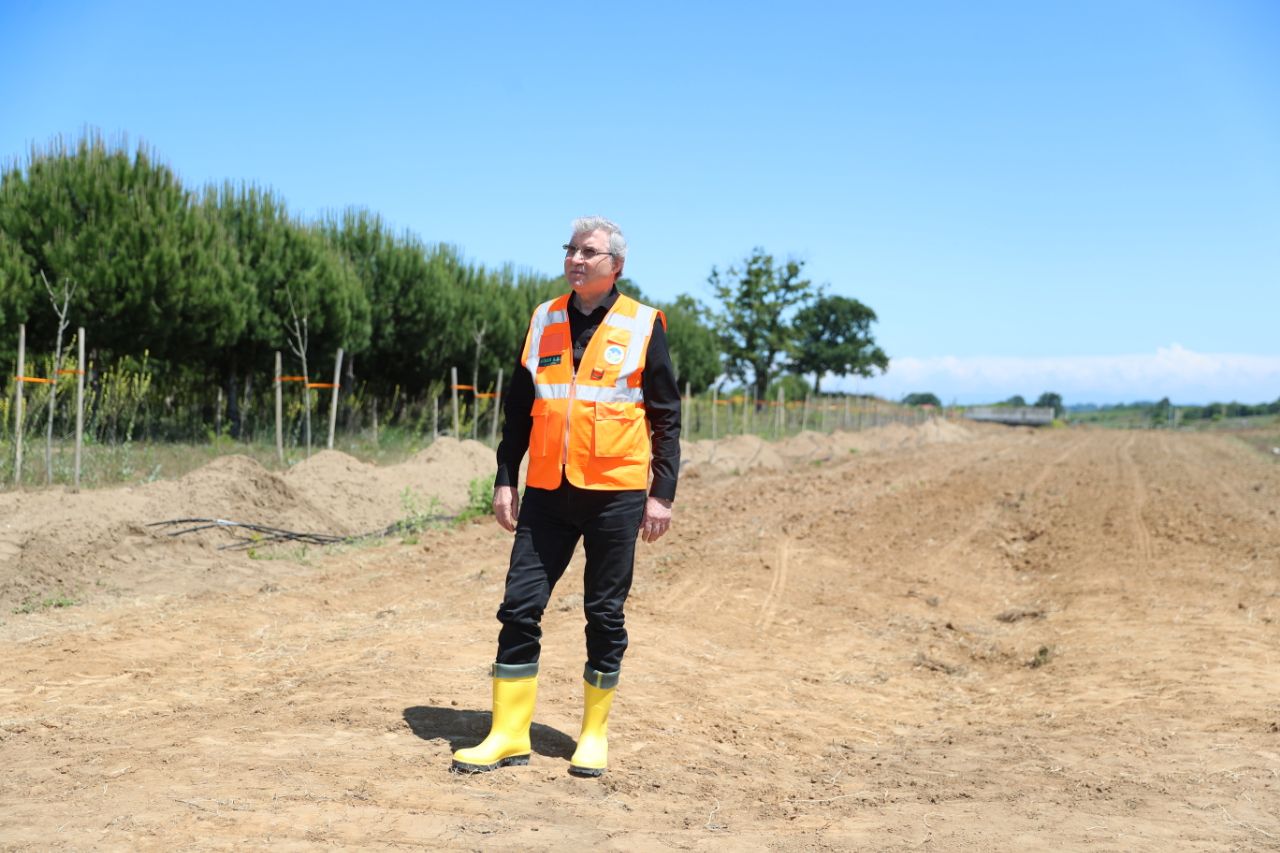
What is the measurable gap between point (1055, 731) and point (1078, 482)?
15132mm

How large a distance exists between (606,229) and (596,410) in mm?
721

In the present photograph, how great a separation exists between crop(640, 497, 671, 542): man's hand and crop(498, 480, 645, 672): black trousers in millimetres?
35

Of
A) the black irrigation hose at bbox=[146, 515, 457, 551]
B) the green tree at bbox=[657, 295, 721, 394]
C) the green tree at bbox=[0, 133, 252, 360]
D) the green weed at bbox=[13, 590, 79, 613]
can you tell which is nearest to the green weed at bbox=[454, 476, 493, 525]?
the black irrigation hose at bbox=[146, 515, 457, 551]

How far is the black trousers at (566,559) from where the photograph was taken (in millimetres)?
3936

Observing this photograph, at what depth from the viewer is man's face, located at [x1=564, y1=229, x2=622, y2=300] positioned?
3912mm

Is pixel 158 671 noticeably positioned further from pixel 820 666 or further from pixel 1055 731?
pixel 1055 731

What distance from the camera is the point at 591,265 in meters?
3.91

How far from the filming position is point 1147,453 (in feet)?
109

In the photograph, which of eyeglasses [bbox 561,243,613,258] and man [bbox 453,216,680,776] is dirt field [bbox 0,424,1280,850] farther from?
eyeglasses [bbox 561,243,613,258]

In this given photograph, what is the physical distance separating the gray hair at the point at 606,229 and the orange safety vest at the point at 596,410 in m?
0.21

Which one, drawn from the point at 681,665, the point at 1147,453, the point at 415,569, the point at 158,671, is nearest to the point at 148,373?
the point at 415,569

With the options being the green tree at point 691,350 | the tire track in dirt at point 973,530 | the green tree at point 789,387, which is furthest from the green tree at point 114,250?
the green tree at point 789,387

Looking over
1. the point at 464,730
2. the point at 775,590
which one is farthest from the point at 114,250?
the point at 464,730

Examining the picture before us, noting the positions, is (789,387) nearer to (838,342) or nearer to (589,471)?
(838,342)
